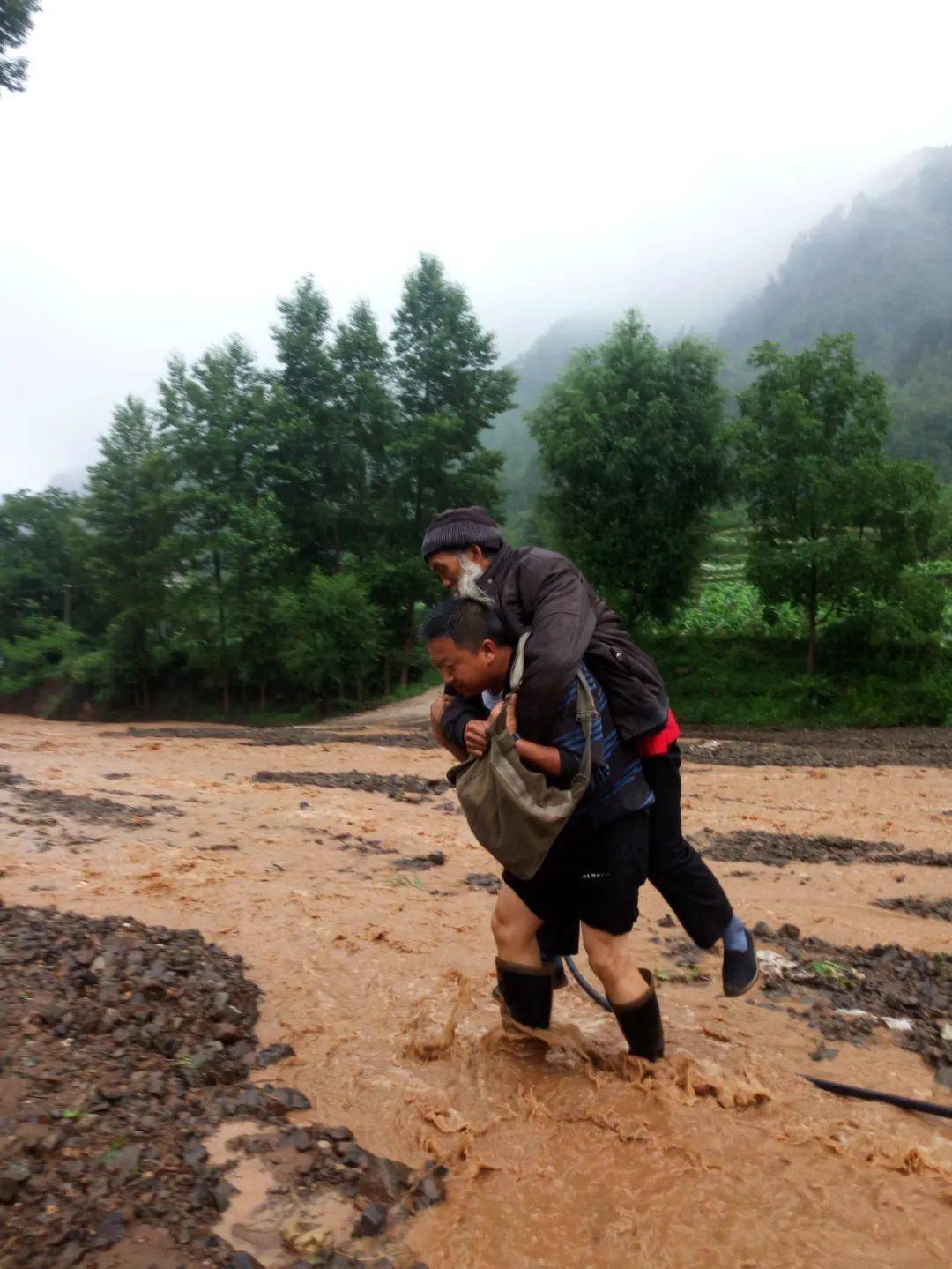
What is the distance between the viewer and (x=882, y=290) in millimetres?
150000

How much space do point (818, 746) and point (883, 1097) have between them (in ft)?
53.6

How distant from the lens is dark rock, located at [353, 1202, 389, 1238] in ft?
8.81

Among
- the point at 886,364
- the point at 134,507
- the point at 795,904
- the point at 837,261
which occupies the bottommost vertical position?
the point at 795,904

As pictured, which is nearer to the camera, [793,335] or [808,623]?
[808,623]

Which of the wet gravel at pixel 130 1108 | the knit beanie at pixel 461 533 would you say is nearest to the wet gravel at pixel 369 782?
the wet gravel at pixel 130 1108

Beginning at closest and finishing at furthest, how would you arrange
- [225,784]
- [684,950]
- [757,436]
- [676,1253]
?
[676,1253]
[684,950]
[225,784]
[757,436]

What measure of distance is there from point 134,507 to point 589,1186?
112 ft

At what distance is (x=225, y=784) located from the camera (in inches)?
456

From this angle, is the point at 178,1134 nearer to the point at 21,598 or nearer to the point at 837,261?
the point at 21,598

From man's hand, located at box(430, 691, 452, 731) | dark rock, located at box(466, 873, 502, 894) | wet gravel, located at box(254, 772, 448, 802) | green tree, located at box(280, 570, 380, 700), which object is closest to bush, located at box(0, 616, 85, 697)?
green tree, located at box(280, 570, 380, 700)

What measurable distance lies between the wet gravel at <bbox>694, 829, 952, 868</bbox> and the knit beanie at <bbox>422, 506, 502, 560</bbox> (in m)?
5.21

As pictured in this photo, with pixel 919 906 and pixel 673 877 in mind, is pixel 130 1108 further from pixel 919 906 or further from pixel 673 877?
pixel 919 906

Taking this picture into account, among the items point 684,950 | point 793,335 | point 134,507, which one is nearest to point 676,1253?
point 684,950

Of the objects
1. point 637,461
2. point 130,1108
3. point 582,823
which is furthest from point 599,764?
point 637,461
